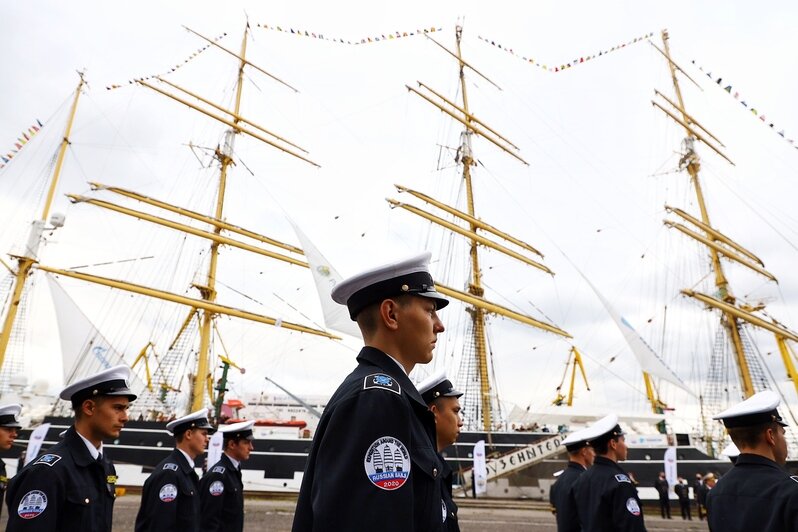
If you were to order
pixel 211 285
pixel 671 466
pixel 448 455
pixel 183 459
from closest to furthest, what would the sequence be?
pixel 183 459
pixel 671 466
pixel 448 455
pixel 211 285

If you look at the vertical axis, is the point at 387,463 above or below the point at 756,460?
above

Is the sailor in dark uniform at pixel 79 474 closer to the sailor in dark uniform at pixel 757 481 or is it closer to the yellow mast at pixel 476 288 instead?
the sailor in dark uniform at pixel 757 481

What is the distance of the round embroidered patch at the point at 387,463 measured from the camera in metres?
1.26

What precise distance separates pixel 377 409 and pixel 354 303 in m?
0.50

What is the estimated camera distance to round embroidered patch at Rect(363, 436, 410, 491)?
49.8 inches

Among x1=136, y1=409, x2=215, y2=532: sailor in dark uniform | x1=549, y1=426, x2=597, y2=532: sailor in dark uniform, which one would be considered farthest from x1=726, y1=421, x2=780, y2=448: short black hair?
x1=136, y1=409, x2=215, y2=532: sailor in dark uniform

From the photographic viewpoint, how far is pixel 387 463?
50.8 inches

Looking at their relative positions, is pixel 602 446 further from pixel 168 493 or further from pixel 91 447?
pixel 91 447

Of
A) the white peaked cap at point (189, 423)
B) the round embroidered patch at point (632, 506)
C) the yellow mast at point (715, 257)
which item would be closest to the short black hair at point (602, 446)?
the round embroidered patch at point (632, 506)

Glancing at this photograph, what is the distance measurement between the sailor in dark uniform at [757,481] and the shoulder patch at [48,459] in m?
3.57

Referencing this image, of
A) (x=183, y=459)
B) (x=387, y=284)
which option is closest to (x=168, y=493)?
(x=183, y=459)

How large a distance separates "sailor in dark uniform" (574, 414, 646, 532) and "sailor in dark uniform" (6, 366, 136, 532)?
3243mm

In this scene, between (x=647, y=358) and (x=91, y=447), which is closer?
(x=91, y=447)

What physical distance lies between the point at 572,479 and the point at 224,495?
3.25 metres
